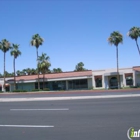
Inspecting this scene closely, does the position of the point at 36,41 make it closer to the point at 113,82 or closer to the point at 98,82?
the point at 98,82

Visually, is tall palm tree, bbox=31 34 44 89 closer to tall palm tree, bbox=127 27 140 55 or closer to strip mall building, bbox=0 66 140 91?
strip mall building, bbox=0 66 140 91

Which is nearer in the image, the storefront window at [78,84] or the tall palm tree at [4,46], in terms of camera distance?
the storefront window at [78,84]

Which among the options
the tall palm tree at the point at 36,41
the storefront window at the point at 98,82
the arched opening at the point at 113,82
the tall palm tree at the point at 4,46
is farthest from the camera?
the tall palm tree at the point at 4,46

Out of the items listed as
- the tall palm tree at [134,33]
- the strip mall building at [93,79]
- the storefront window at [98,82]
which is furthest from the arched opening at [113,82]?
the tall palm tree at [134,33]

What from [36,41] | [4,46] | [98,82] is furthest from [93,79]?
[4,46]

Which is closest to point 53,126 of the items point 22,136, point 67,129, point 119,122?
point 67,129

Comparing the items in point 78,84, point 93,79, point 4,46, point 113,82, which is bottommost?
point 78,84

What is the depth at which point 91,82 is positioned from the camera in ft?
158

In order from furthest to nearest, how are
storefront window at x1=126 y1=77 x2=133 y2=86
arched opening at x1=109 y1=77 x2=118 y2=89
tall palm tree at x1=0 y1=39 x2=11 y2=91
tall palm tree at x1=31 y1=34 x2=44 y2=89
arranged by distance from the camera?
1. tall palm tree at x1=0 y1=39 x2=11 y2=91
2. tall palm tree at x1=31 y1=34 x2=44 y2=89
3. arched opening at x1=109 y1=77 x2=118 y2=89
4. storefront window at x1=126 y1=77 x2=133 y2=86

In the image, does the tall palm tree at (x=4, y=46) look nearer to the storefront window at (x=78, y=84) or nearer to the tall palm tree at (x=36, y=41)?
the tall palm tree at (x=36, y=41)

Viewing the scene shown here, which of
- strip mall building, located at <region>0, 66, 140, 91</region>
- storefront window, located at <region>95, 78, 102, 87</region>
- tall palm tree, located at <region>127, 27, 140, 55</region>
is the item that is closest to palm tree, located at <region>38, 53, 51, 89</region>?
strip mall building, located at <region>0, 66, 140, 91</region>

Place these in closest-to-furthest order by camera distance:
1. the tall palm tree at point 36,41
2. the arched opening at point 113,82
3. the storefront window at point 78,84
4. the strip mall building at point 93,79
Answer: the strip mall building at point 93,79, the arched opening at point 113,82, the storefront window at point 78,84, the tall palm tree at point 36,41

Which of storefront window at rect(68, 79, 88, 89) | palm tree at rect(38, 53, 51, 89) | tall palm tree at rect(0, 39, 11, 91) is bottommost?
storefront window at rect(68, 79, 88, 89)

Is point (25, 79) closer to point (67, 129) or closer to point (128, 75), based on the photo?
point (128, 75)
